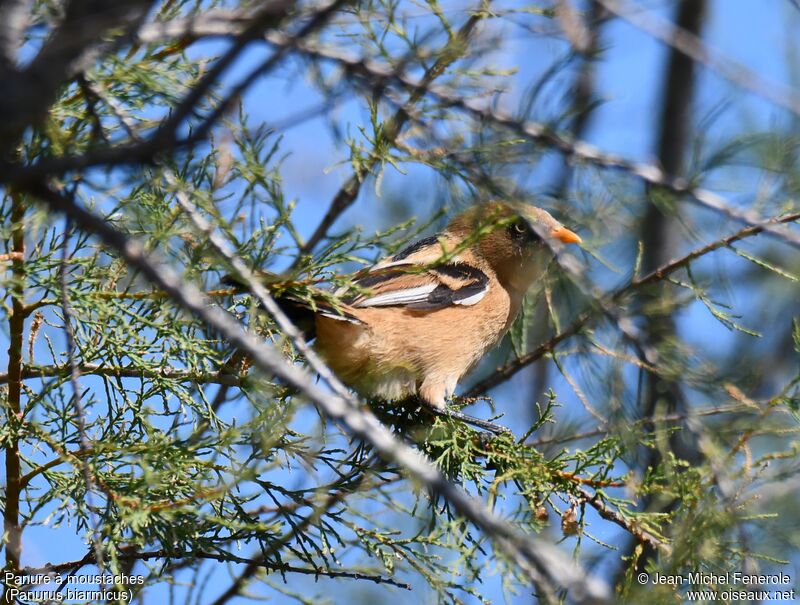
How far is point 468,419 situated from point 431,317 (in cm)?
72

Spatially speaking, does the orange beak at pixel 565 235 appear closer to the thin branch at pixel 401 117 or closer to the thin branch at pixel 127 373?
the thin branch at pixel 401 117

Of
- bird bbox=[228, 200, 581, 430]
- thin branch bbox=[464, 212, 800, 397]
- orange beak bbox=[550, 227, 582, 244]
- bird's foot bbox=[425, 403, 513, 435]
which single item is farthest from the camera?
orange beak bbox=[550, 227, 582, 244]

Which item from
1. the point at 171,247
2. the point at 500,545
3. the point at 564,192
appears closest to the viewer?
the point at 500,545

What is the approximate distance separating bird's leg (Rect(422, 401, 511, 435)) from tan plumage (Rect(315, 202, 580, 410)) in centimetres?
3

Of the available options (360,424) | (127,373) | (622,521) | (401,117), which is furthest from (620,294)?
(127,373)

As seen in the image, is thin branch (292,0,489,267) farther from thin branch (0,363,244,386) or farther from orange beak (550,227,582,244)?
orange beak (550,227,582,244)

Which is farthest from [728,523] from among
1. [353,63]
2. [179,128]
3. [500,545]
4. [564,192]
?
[179,128]

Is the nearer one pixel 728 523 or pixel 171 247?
pixel 728 523

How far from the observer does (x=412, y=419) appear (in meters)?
4.46

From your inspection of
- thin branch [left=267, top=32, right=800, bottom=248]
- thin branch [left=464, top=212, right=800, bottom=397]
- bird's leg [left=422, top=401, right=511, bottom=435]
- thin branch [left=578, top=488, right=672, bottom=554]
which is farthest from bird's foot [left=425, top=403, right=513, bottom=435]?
thin branch [left=267, top=32, right=800, bottom=248]

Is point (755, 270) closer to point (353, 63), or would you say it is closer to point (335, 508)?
point (335, 508)

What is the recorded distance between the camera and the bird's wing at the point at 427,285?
14.9 ft

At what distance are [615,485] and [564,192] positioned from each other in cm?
145

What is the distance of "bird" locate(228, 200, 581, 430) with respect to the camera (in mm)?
4312
